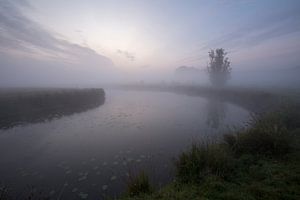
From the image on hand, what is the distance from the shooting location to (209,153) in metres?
5.19

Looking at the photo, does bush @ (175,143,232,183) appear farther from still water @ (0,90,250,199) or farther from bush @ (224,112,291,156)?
bush @ (224,112,291,156)

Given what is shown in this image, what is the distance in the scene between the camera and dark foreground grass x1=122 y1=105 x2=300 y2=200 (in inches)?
149

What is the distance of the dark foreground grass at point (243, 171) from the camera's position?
3.78 meters

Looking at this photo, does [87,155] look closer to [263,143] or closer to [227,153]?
[227,153]

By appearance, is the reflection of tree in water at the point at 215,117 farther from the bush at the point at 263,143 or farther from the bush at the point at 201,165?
the bush at the point at 201,165

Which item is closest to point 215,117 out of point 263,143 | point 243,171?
point 263,143

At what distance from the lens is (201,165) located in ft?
16.6

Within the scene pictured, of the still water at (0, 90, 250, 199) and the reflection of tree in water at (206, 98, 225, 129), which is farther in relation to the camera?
the reflection of tree in water at (206, 98, 225, 129)

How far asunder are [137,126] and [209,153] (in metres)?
9.54

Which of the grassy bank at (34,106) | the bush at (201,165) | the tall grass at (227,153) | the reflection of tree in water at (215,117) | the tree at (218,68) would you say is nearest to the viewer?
the bush at (201,165)

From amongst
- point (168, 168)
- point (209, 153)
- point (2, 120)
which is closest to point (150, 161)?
point (168, 168)

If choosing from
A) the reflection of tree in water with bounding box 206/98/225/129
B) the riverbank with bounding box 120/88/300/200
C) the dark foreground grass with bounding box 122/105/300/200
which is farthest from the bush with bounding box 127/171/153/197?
the reflection of tree in water with bounding box 206/98/225/129

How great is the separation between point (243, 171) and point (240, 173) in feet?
0.86

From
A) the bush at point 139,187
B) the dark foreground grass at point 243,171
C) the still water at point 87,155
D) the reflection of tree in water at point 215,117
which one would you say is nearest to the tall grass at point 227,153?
the dark foreground grass at point 243,171
